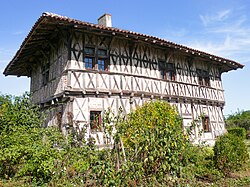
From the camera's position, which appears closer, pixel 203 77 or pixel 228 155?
pixel 228 155

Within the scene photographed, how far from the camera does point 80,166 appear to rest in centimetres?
548

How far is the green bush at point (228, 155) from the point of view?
733 cm

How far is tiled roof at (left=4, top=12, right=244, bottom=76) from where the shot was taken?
9599mm

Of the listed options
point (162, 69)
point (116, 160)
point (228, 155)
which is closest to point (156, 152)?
point (116, 160)

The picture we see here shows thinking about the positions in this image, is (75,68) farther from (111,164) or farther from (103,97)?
(111,164)

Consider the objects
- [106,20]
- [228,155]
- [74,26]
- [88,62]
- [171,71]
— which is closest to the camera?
[228,155]

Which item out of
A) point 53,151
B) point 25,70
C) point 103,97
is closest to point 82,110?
point 103,97

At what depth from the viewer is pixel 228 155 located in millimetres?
7336

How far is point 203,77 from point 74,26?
11008mm

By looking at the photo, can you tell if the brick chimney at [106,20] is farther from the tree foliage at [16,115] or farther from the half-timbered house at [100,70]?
the tree foliage at [16,115]

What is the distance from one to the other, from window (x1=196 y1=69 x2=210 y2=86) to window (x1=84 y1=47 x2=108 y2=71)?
813 cm

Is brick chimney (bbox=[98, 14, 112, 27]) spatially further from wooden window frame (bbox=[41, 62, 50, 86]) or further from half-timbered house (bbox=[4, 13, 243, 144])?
wooden window frame (bbox=[41, 62, 50, 86])

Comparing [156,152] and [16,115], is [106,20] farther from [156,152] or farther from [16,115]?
[156,152]

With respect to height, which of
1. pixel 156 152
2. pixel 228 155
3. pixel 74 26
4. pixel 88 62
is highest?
pixel 74 26
